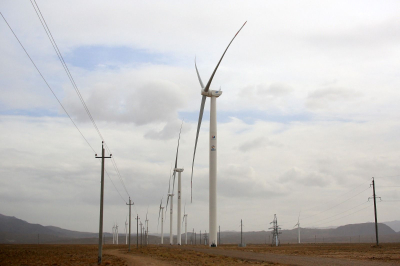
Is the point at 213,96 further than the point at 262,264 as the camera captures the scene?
Yes

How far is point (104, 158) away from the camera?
4909cm

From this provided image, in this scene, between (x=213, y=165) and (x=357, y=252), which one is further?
(x=213, y=165)

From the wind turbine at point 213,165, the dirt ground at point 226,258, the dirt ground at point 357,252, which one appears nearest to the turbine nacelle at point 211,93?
the wind turbine at point 213,165

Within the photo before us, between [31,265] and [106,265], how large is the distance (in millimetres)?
7039

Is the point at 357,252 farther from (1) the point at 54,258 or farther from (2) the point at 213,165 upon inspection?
(1) the point at 54,258

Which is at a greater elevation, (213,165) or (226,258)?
(213,165)

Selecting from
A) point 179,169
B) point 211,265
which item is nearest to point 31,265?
point 211,265

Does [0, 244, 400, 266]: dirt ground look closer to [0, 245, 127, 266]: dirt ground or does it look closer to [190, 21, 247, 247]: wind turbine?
[0, 245, 127, 266]: dirt ground

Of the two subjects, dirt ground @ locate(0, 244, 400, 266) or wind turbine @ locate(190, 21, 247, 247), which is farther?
wind turbine @ locate(190, 21, 247, 247)

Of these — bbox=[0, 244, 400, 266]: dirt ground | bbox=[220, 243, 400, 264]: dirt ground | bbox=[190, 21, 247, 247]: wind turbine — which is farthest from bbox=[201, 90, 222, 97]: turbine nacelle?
bbox=[220, 243, 400, 264]: dirt ground

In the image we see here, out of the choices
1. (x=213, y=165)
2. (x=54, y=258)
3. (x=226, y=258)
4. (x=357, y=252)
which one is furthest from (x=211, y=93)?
(x=54, y=258)

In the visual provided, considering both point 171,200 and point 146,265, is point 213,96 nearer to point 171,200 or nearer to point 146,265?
point 146,265

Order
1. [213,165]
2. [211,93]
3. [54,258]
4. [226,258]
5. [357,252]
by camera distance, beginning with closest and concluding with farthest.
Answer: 1. [226,258]
2. [54,258]
3. [357,252]
4. [213,165]
5. [211,93]

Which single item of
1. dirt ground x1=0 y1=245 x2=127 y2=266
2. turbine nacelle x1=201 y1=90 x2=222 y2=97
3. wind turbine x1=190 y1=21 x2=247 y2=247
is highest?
turbine nacelle x1=201 y1=90 x2=222 y2=97
